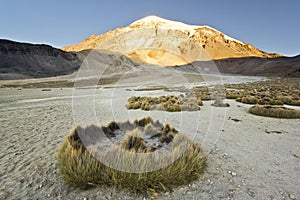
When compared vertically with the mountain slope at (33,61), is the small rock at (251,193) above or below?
below

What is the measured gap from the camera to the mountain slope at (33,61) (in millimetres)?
69062

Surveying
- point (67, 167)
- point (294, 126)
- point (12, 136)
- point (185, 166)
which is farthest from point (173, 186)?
point (294, 126)

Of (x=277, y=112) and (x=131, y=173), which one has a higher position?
(x=277, y=112)

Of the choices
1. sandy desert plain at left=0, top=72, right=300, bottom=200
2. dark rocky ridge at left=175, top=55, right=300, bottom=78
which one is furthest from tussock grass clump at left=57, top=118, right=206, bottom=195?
dark rocky ridge at left=175, top=55, right=300, bottom=78

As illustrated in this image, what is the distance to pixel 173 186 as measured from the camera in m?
2.73

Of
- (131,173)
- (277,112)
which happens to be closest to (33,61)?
(277,112)

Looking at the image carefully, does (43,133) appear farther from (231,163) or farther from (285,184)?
(285,184)

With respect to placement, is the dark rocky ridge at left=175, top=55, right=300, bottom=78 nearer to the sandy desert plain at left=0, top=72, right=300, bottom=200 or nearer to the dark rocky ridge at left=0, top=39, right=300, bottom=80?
the dark rocky ridge at left=0, top=39, right=300, bottom=80

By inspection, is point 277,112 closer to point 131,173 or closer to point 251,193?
point 251,193

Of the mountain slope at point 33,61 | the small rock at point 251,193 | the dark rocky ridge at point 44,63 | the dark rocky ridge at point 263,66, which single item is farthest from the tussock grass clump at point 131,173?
the dark rocky ridge at point 263,66

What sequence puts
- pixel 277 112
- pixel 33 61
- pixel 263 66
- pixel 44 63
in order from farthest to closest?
pixel 263 66
pixel 44 63
pixel 33 61
pixel 277 112

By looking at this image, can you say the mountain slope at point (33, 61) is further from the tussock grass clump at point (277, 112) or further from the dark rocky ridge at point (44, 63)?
the tussock grass clump at point (277, 112)

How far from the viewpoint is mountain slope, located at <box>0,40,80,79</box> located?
227 ft

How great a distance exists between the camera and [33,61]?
7888cm
